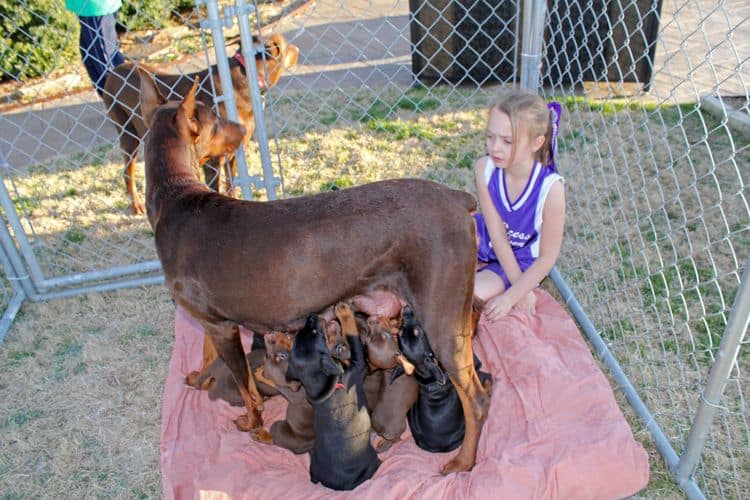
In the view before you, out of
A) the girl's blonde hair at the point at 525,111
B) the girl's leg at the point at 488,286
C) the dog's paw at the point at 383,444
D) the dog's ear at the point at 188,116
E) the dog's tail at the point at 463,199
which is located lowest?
the dog's paw at the point at 383,444

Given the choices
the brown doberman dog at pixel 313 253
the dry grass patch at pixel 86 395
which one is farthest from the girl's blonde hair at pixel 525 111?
the dry grass patch at pixel 86 395

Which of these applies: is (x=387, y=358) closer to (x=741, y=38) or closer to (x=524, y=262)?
(x=524, y=262)

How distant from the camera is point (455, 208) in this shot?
2988 mm

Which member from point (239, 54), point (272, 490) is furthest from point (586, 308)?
point (239, 54)

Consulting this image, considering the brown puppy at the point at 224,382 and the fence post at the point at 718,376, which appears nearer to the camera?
the fence post at the point at 718,376

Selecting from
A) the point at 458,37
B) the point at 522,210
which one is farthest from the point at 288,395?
the point at 458,37

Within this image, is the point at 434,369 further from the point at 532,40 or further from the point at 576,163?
the point at 576,163

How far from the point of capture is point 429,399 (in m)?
3.39

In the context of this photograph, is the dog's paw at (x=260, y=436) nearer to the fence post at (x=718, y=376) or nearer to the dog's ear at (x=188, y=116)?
the dog's ear at (x=188, y=116)

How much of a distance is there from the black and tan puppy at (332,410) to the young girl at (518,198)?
126 centimetres

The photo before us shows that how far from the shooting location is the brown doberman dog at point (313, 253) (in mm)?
2957

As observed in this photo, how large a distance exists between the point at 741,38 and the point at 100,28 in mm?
8398

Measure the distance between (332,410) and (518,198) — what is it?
1.78m

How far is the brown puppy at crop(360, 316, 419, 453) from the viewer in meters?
3.47
